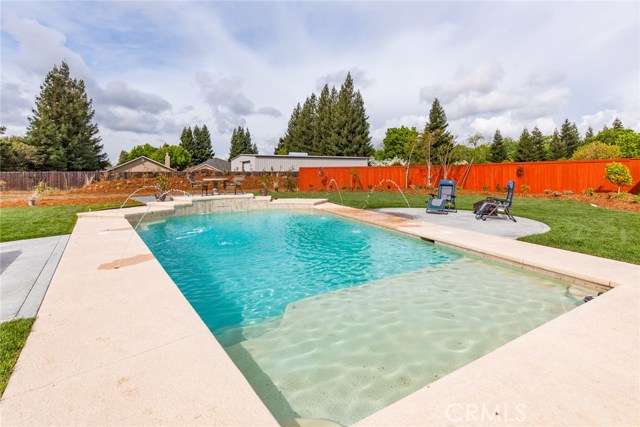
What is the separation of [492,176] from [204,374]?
64.1ft

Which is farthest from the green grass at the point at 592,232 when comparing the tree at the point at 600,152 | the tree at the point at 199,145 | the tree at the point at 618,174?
the tree at the point at 199,145

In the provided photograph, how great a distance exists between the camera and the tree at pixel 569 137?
50.5m

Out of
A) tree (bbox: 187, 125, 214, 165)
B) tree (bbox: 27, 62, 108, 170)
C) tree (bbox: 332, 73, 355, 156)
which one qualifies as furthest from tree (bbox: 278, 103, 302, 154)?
tree (bbox: 27, 62, 108, 170)

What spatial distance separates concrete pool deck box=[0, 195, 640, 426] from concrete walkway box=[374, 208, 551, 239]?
3495mm

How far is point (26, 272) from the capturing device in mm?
4219

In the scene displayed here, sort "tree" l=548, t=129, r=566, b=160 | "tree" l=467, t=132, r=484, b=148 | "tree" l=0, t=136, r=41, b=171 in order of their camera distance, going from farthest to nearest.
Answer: "tree" l=548, t=129, r=566, b=160 → "tree" l=0, t=136, r=41, b=171 → "tree" l=467, t=132, r=484, b=148

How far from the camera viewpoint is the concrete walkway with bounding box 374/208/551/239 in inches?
268

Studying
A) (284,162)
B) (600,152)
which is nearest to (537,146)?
(600,152)

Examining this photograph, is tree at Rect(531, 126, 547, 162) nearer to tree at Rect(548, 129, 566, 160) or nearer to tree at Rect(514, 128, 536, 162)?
tree at Rect(514, 128, 536, 162)

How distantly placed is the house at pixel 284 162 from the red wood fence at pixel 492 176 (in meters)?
6.69

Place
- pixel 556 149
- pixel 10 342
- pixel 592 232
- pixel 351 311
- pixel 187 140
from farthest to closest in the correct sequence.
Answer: pixel 187 140 < pixel 556 149 < pixel 592 232 < pixel 351 311 < pixel 10 342

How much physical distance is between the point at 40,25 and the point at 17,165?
99.2 feet

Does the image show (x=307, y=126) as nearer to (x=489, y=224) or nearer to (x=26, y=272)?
(x=489, y=224)

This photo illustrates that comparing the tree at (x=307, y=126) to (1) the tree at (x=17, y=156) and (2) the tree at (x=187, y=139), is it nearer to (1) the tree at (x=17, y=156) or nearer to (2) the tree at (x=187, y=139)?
(2) the tree at (x=187, y=139)
